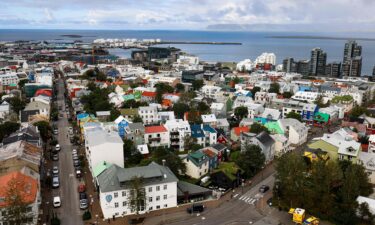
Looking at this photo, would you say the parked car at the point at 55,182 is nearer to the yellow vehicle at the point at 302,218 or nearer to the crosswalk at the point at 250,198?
the crosswalk at the point at 250,198

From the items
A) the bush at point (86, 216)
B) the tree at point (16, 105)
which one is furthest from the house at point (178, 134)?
the tree at point (16, 105)

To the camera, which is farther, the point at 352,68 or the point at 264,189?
the point at 352,68

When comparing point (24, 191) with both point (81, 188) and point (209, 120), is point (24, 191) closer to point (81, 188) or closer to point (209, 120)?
point (81, 188)

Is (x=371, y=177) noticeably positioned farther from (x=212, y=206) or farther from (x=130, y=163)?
(x=130, y=163)

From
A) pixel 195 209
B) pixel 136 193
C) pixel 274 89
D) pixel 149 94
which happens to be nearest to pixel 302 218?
pixel 195 209

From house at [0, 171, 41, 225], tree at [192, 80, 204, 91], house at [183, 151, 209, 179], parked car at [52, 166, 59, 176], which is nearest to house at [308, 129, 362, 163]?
house at [183, 151, 209, 179]
